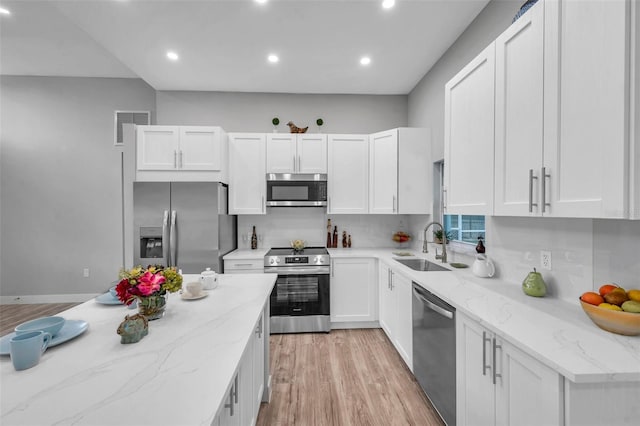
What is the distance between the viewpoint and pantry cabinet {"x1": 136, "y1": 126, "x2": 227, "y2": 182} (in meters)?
3.26

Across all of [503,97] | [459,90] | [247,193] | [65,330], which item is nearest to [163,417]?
[65,330]

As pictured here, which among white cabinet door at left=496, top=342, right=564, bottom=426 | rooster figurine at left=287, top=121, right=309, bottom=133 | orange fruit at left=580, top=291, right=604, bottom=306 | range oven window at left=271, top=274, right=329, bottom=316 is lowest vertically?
range oven window at left=271, top=274, right=329, bottom=316

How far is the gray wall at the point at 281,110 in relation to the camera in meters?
3.88

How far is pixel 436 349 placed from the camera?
1.84 meters

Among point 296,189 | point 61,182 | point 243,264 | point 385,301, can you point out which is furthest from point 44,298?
point 385,301

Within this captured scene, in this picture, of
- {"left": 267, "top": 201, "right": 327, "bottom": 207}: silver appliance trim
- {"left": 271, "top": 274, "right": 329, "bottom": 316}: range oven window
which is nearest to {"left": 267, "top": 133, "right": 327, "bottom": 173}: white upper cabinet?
{"left": 267, "top": 201, "right": 327, "bottom": 207}: silver appliance trim

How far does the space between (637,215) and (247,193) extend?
328 cm

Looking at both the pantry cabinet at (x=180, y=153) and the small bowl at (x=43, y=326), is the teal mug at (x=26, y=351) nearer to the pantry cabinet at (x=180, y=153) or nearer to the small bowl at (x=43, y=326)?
the small bowl at (x=43, y=326)

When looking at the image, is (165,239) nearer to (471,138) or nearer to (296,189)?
(296,189)

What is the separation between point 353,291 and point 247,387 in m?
2.05

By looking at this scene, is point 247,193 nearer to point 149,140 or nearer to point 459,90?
point 149,140

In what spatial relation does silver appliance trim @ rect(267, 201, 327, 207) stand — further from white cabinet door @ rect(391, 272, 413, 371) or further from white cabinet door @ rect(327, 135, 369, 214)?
white cabinet door @ rect(391, 272, 413, 371)

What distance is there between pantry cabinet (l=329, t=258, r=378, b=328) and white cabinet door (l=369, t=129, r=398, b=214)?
72cm

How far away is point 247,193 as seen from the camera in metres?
3.55
